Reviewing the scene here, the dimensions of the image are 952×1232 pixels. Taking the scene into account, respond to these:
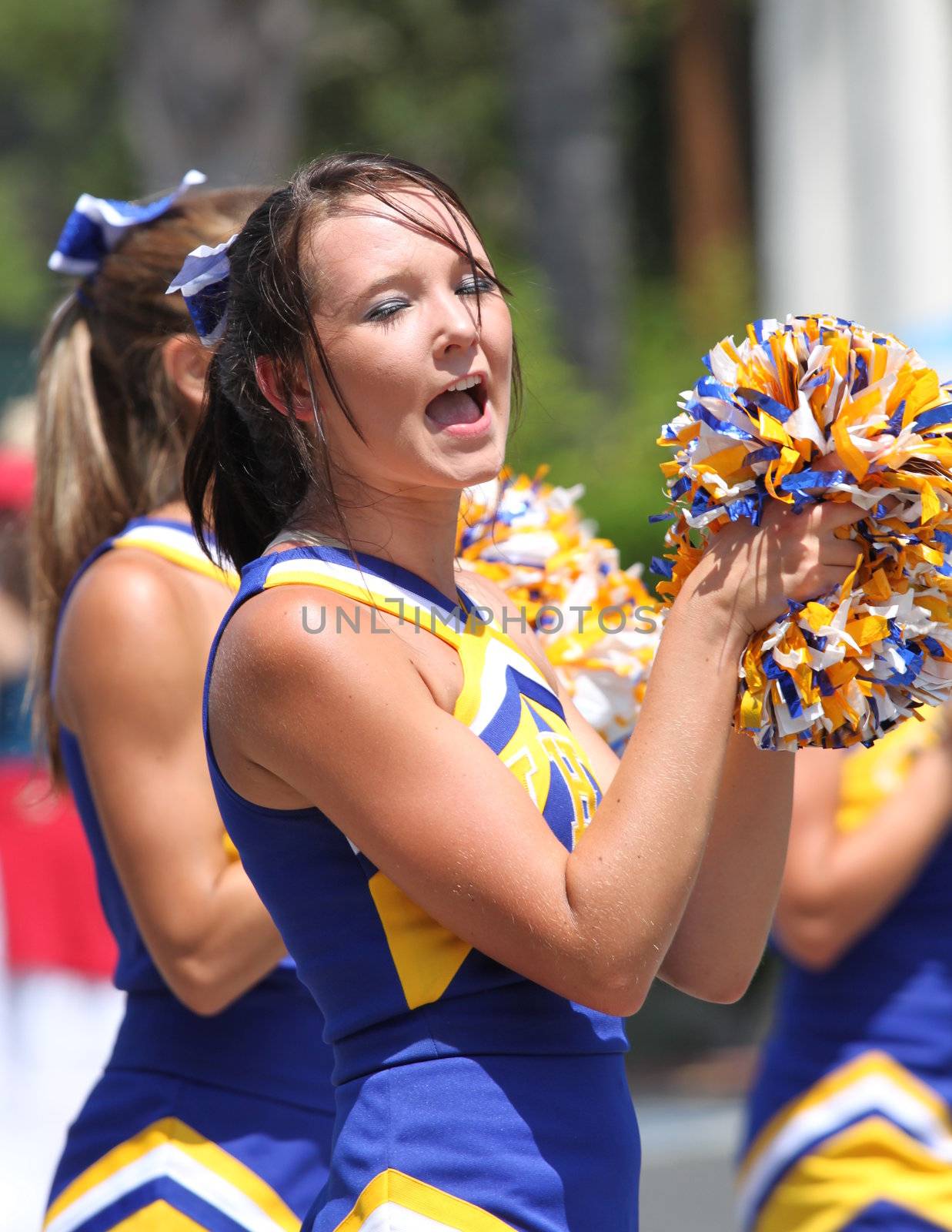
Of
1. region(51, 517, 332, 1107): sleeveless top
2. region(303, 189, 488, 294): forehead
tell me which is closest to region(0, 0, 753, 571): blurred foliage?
region(51, 517, 332, 1107): sleeveless top

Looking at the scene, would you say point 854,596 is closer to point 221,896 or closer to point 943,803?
point 221,896

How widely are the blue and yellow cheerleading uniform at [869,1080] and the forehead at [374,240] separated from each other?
1.44 metres

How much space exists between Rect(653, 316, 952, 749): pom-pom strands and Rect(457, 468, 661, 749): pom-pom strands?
69 cm

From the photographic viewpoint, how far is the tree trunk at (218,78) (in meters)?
7.52

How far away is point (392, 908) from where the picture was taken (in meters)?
1.55

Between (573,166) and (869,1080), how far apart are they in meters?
10.6

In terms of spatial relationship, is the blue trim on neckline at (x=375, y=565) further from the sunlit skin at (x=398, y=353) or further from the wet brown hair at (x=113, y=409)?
the wet brown hair at (x=113, y=409)

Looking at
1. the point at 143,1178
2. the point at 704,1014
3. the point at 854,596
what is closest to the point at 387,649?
the point at 854,596

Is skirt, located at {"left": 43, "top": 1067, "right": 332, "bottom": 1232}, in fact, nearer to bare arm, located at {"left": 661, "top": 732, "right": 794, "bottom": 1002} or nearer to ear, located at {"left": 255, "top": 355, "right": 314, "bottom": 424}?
bare arm, located at {"left": 661, "top": 732, "right": 794, "bottom": 1002}

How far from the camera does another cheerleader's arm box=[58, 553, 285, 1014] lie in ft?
6.60

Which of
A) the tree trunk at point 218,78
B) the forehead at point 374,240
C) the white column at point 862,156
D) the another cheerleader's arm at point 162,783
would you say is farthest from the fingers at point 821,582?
the white column at point 862,156

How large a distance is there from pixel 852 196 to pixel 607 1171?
10.3 meters

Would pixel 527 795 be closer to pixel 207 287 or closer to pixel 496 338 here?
pixel 496 338

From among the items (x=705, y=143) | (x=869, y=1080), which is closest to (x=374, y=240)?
(x=869, y=1080)
